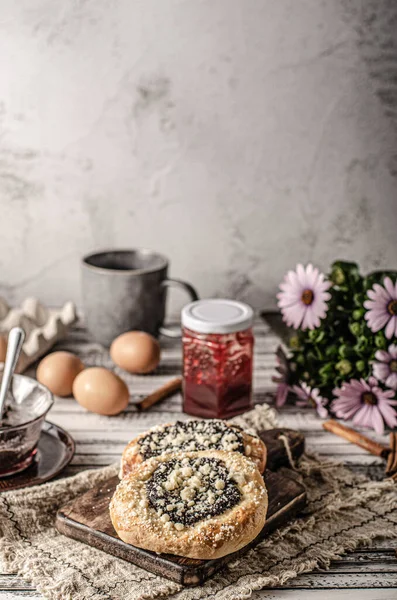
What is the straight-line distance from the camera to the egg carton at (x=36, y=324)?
5.26 feet

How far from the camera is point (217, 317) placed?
1376 mm

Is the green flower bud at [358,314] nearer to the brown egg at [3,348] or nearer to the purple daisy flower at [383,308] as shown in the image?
the purple daisy flower at [383,308]

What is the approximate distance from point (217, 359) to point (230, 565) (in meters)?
0.46

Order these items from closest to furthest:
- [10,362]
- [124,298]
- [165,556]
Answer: [165,556], [10,362], [124,298]

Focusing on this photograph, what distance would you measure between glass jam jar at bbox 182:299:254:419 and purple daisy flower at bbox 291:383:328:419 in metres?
0.10

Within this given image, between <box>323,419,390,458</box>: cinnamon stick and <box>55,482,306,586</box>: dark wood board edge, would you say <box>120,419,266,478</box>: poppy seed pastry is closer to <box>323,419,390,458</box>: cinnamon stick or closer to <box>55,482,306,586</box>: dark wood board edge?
<box>55,482,306,586</box>: dark wood board edge

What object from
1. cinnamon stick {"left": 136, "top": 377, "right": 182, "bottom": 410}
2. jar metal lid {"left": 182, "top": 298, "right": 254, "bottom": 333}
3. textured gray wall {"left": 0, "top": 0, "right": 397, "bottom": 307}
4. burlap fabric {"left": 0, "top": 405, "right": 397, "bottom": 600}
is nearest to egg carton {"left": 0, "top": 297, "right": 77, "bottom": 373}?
textured gray wall {"left": 0, "top": 0, "right": 397, "bottom": 307}

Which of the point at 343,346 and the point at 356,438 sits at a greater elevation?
the point at 343,346

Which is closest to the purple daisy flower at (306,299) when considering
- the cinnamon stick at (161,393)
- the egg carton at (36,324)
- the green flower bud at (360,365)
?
the green flower bud at (360,365)

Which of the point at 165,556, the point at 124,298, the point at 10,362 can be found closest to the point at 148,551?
the point at 165,556

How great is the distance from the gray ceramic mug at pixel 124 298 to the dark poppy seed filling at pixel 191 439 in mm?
522

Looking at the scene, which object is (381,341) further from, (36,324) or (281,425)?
(36,324)

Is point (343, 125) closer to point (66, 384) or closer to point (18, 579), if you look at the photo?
point (66, 384)

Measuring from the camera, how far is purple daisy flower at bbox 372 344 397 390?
52.3 inches
